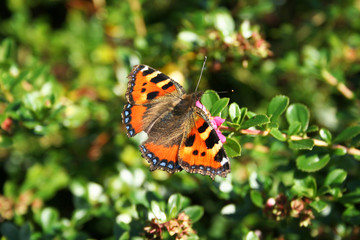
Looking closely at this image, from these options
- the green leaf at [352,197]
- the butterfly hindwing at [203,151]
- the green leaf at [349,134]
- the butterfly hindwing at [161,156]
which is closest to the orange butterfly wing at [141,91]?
the butterfly hindwing at [161,156]

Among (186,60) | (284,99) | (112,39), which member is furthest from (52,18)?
(284,99)

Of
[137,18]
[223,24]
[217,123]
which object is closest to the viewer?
[217,123]

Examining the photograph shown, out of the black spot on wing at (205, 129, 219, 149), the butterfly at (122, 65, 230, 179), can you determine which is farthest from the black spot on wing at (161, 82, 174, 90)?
the black spot on wing at (205, 129, 219, 149)

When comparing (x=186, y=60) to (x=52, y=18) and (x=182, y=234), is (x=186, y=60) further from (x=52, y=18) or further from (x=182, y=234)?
(x=52, y=18)

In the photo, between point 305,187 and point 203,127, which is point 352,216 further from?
point 203,127

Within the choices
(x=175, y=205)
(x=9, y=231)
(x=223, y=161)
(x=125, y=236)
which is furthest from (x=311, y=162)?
(x=9, y=231)

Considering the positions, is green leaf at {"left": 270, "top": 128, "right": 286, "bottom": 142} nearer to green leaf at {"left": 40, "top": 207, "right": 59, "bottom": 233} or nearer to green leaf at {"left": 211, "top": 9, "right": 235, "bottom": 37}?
green leaf at {"left": 211, "top": 9, "right": 235, "bottom": 37}
